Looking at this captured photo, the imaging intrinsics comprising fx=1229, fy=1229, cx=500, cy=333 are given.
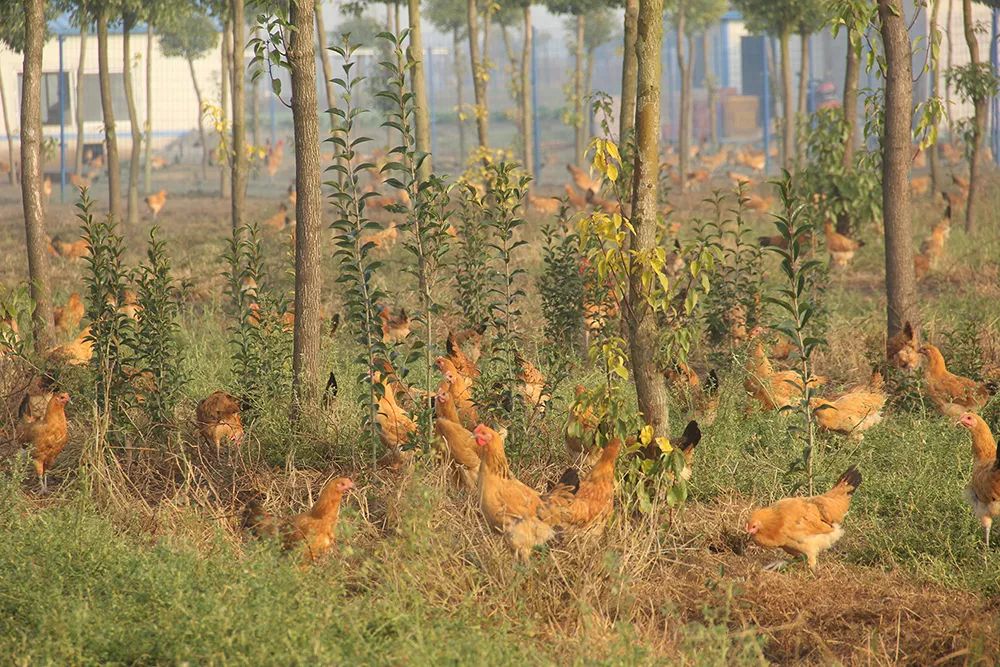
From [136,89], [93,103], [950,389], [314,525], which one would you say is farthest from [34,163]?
[93,103]

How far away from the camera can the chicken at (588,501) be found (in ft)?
17.3

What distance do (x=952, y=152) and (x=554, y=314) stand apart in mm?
24367

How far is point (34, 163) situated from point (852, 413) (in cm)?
583

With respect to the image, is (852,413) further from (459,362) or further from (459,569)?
(459,569)

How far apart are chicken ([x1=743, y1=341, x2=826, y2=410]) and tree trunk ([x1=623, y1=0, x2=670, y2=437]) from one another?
1474mm

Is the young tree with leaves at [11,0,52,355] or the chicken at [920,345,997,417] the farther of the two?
the young tree with leaves at [11,0,52,355]

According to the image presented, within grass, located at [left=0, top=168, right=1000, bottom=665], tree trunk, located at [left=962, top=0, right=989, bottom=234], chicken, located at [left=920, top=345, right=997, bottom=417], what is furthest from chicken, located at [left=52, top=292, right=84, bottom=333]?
tree trunk, located at [left=962, top=0, right=989, bottom=234]

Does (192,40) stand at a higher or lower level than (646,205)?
higher

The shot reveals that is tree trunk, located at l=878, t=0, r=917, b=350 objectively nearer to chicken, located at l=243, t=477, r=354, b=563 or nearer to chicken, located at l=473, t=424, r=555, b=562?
chicken, located at l=473, t=424, r=555, b=562

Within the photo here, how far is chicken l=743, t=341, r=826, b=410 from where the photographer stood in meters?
7.33

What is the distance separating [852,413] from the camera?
23.0 ft

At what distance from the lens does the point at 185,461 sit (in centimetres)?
611

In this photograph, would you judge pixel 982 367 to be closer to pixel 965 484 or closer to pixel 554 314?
pixel 965 484

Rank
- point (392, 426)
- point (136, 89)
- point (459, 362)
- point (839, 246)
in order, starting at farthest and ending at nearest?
1. point (136, 89)
2. point (839, 246)
3. point (459, 362)
4. point (392, 426)
